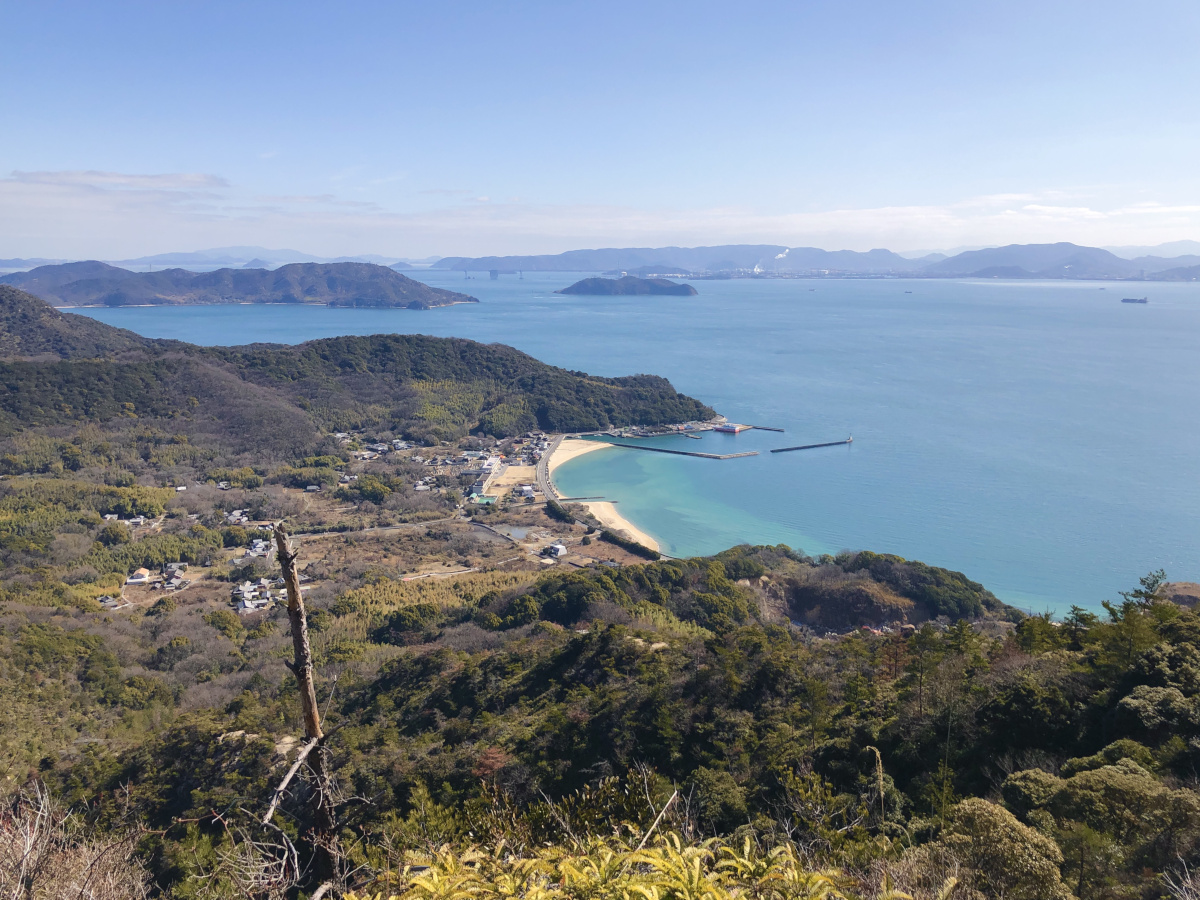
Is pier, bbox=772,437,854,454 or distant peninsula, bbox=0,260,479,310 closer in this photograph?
pier, bbox=772,437,854,454

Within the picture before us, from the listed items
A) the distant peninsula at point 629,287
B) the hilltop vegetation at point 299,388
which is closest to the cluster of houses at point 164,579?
the hilltop vegetation at point 299,388

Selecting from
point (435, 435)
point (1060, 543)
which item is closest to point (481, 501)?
point (435, 435)

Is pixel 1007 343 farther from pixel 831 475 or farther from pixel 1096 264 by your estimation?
pixel 1096 264

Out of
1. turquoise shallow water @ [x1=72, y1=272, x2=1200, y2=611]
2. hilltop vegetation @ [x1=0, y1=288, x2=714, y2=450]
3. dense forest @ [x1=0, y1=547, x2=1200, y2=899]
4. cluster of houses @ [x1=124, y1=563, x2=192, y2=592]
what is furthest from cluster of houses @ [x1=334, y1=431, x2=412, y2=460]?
dense forest @ [x1=0, y1=547, x2=1200, y2=899]

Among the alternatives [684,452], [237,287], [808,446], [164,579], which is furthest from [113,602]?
[237,287]

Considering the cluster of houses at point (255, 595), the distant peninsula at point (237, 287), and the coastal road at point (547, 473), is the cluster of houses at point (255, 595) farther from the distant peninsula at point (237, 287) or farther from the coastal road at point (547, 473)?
the distant peninsula at point (237, 287)

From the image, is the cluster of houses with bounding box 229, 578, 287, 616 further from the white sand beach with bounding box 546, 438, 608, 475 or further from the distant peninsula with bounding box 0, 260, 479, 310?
the distant peninsula with bounding box 0, 260, 479, 310
